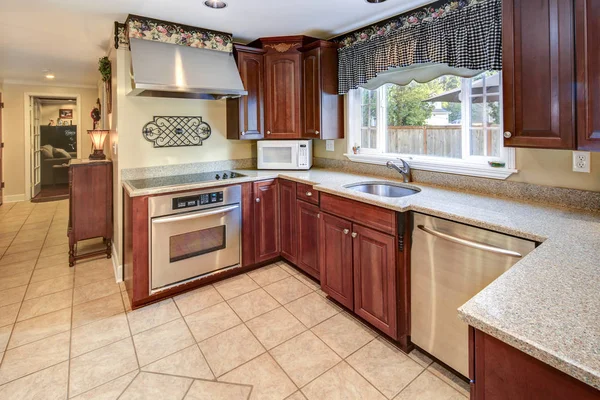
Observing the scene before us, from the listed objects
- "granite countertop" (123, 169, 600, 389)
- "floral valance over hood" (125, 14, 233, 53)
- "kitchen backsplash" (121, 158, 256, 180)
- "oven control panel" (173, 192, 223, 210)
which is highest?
"floral valance over hood" (125, 14, 233, 53)

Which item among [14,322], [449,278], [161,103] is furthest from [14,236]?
[449,278]

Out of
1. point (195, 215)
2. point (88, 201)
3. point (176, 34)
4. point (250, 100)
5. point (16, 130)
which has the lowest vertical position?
point (195, 215)

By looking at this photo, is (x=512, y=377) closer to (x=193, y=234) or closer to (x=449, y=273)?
(x=449, y=273)

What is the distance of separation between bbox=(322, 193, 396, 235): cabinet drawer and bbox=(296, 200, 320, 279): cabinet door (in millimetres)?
336

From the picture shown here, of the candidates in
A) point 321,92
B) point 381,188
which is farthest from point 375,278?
point 321,92

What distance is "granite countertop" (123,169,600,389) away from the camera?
714mm

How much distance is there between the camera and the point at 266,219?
3.17 metres

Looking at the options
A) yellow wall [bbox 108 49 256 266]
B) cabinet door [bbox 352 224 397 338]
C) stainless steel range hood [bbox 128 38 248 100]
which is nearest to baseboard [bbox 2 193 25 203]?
yellow wall [bbox 108 49 256 266]

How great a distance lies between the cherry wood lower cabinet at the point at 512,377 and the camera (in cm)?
71

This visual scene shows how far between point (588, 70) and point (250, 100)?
257 centimetres

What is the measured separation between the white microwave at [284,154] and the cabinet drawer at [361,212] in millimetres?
907

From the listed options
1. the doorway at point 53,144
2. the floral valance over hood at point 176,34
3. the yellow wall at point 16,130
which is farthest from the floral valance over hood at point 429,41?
the doorway at point 53,144

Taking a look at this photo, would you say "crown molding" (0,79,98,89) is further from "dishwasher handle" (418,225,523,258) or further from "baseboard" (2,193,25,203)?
"dishwasher handle" (418,225,523,258)

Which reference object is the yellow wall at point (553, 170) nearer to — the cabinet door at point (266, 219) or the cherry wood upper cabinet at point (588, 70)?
the cherry wood upper cabinet at point (588, 70)
